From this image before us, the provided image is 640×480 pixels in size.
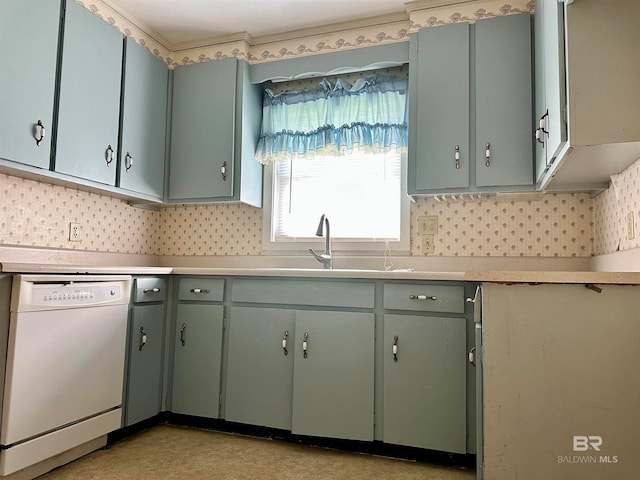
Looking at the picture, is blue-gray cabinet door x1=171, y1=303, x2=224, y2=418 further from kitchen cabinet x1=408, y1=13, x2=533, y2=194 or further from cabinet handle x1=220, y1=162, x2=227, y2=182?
kitchen cabinet x1=408, y1=13, x2=533, y2=194

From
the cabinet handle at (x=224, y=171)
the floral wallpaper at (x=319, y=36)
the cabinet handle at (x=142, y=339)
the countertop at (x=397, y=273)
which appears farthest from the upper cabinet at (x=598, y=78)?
the cabinet handle at (x=142, y=339)

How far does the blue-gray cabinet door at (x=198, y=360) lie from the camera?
253cm

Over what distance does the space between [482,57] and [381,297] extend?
1418 millimetres

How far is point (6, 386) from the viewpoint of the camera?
1.76 m

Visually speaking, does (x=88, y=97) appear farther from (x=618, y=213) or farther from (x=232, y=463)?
(x=618, y=213)

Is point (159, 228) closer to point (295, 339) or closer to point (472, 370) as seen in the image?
point (295, 339)

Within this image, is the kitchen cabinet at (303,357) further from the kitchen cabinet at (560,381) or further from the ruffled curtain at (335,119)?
the ruffled curtain at (335,119)

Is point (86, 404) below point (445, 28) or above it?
below

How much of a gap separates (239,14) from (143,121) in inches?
35.3

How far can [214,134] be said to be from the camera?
3008 millimetres

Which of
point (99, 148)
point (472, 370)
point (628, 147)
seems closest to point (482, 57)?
point (628, 147)

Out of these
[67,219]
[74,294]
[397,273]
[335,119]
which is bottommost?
[74,294]

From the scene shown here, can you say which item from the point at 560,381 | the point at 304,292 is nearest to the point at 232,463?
the point at 304,292

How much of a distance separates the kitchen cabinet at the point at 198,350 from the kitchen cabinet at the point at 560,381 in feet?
4.99
